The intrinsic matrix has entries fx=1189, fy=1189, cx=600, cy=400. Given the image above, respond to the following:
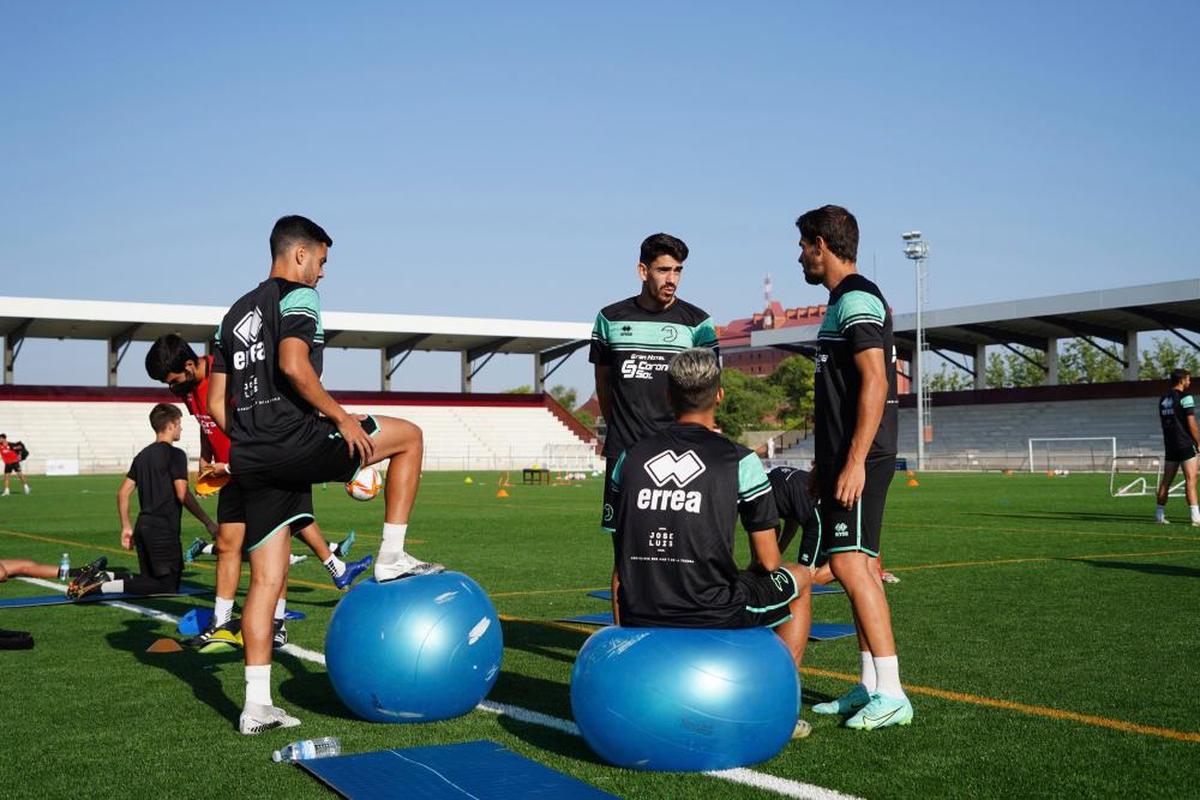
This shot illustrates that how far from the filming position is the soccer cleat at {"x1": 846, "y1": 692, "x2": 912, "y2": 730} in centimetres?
510

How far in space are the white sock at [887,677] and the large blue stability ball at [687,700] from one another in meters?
0.79

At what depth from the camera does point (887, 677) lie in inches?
204

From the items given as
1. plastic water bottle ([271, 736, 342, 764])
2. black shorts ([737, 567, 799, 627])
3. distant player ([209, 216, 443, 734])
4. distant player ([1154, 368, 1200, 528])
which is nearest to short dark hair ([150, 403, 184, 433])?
distant player ([209, 216, 443, 734])

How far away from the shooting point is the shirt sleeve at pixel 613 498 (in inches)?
193

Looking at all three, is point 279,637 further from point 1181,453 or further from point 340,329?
point 340,329

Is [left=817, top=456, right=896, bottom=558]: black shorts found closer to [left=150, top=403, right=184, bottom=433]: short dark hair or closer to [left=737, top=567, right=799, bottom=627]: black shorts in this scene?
[left=737, top=567, right=799, bottom=627]: black shorts

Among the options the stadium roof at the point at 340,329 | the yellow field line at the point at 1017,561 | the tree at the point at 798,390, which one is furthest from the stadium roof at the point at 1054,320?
the yellow field line at the point at 1017,561

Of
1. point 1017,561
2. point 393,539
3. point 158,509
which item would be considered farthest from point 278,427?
point 1017,561

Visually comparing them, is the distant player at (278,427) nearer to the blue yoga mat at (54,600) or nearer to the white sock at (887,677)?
the white sock at (887,677)

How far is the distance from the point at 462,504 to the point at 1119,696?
21559 millimetres

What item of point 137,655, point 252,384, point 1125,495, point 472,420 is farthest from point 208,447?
point 472,420

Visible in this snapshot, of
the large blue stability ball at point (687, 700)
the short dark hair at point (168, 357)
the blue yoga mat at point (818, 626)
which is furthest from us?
the short dark hair at point (168, 357)

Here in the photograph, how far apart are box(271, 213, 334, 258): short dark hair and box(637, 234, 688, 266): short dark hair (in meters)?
1.79

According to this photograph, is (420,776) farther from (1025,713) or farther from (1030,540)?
(1030,540)
